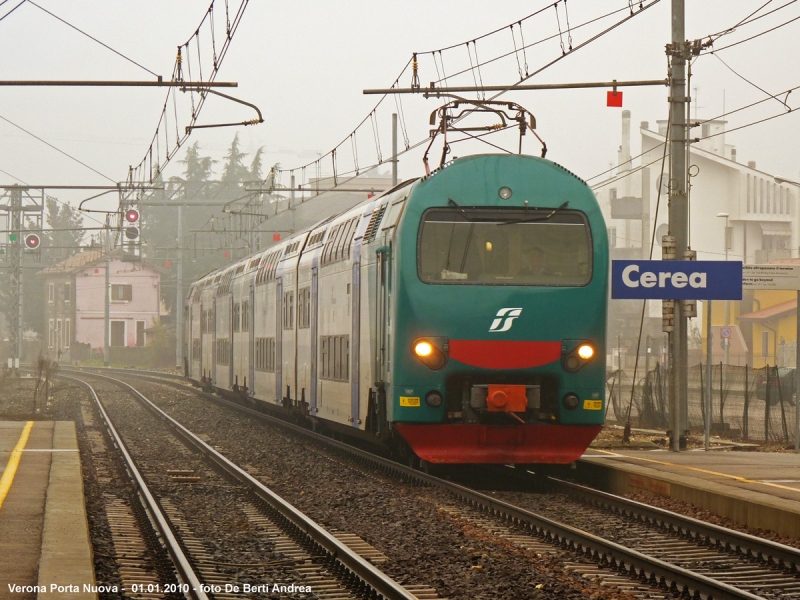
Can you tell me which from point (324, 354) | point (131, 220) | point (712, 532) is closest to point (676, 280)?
point (324, 354)

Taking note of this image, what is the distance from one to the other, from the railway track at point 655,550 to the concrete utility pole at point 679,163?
209 inches

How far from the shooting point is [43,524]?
31.1 ft

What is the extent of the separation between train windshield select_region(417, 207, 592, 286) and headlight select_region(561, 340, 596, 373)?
0.65 metres

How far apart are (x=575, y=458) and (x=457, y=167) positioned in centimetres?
342

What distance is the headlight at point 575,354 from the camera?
1305cm

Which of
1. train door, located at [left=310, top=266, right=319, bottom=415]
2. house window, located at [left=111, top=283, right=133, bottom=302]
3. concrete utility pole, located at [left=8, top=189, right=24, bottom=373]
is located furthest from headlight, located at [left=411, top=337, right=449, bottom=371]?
house window, located at [left=111, top=283, right=133, bottom=302]

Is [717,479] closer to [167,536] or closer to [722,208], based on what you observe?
[167,536]

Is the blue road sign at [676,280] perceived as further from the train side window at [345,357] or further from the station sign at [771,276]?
the train side window at [345,357]

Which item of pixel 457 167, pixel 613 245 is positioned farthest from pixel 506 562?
pixel 613 245

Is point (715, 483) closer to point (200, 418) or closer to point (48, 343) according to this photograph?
point (200, 418)

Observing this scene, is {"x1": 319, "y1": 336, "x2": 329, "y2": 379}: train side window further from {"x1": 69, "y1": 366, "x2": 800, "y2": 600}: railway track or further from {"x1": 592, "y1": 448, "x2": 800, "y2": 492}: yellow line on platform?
{"x1": 69, "y1": 366, "x2": 800, "y2": 600}: railway track

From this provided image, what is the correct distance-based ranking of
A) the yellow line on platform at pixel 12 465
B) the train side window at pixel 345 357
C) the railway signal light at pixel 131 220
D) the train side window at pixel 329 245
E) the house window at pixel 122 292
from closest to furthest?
the yellow line on platform at pixel 12 465 < the train side window at pixel 345 357 < the train side window at pixel 329 245 < the railway signal light at pixel 131 220 < the house window at pixel 122 292

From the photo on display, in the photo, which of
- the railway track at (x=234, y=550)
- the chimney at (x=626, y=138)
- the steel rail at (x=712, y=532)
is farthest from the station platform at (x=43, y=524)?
the chimney at (x=626, y=138)

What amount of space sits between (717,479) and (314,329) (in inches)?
320
